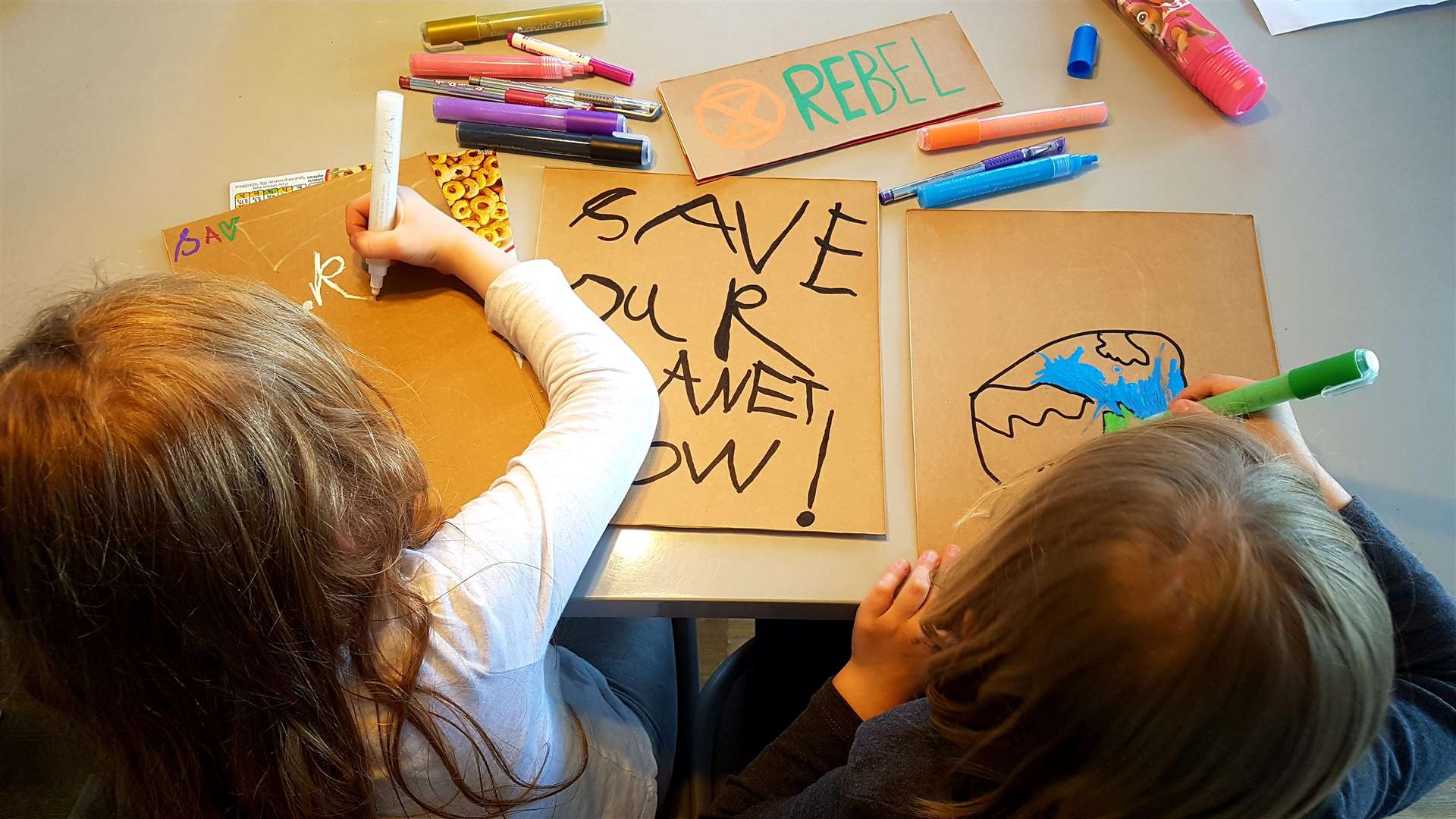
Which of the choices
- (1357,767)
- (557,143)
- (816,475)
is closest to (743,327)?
(816,475)

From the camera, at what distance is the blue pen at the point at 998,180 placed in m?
0.69

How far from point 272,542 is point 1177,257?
64cm

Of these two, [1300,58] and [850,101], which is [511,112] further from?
[1300,58]

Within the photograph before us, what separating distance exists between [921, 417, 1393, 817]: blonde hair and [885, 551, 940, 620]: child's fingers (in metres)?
0.07

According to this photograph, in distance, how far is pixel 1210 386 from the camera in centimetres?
61

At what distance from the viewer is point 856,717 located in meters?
0.59

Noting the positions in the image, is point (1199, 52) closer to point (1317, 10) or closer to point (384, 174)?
point (1317, 10)

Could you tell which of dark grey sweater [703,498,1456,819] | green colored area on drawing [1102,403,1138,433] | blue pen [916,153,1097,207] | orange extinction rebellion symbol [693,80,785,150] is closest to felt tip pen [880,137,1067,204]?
blue pen [916,153,1097,207]

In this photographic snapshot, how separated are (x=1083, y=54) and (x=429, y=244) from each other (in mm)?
560

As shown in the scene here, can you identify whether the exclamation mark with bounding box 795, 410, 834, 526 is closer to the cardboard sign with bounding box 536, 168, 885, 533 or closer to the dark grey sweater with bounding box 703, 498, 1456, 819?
the cardboard sign with bounding box 536, 168, 885, 533

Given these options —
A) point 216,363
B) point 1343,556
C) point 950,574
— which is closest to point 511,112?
point 216,363

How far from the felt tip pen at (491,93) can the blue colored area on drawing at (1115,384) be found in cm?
43

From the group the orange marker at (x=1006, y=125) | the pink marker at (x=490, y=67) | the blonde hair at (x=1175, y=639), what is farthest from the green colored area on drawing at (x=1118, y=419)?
the pink marker at (x=490, y=67)

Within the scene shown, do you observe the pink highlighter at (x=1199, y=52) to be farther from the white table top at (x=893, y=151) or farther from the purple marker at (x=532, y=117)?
the purple marker at (x=532, y=117)
